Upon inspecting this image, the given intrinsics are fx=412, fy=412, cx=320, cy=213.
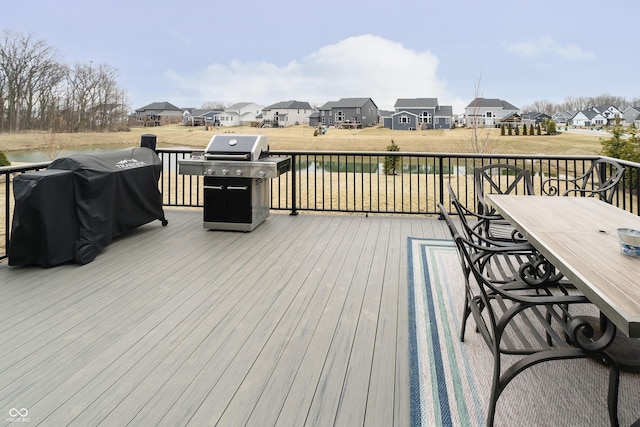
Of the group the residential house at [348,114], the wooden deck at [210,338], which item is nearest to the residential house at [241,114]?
the residential house at [348,114]

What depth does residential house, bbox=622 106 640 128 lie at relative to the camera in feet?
36.6

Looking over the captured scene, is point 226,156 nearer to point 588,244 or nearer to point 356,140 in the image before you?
point 588,244

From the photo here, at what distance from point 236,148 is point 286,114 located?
13764mm

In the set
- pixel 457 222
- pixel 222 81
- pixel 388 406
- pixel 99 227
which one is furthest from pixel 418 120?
pixel 388 406

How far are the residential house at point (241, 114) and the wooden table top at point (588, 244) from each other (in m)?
13.2

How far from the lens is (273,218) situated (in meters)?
5.40

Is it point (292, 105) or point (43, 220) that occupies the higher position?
point (292, 105)

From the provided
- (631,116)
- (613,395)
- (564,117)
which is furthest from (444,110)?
(613,395)

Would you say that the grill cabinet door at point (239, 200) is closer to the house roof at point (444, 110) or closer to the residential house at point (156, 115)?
the residential house at point (156, 115)

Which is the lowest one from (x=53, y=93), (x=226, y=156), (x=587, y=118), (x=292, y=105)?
(x=226, y=156)

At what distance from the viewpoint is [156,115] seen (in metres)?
13.4

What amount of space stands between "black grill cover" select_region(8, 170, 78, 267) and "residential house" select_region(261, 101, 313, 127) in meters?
13.6

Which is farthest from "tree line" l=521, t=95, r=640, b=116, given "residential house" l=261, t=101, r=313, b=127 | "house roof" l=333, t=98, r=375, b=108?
"residential house" l=261, t=101, r=313, b=127

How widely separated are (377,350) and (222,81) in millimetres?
21467
